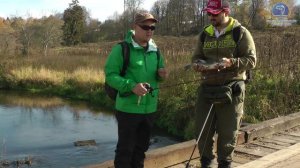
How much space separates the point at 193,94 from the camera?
1394 cm

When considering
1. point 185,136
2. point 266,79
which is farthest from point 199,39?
point 185,136

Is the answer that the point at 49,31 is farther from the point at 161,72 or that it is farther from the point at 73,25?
the point at 161,72

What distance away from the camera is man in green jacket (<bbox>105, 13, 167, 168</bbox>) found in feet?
12.2

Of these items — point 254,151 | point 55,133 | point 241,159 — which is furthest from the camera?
point 55,133

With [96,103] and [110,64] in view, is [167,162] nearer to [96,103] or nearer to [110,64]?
[110,64]

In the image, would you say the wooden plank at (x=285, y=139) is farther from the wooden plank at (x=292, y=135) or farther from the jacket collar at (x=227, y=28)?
the jacket collar at (x=227, y=28)

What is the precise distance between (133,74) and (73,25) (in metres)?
48.4

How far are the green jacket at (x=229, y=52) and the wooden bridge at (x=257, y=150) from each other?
1.40 meters

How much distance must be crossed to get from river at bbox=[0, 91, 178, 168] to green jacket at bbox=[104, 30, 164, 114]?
282 inches

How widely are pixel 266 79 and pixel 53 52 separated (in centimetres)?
2491

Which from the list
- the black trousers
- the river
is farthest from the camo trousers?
the river

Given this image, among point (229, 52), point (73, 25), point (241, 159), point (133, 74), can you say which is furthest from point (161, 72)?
point (73, 25)

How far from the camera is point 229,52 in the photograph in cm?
416

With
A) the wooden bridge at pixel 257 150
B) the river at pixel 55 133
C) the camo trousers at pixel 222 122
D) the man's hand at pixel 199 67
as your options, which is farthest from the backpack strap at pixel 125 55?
the river at pixel 55 133
